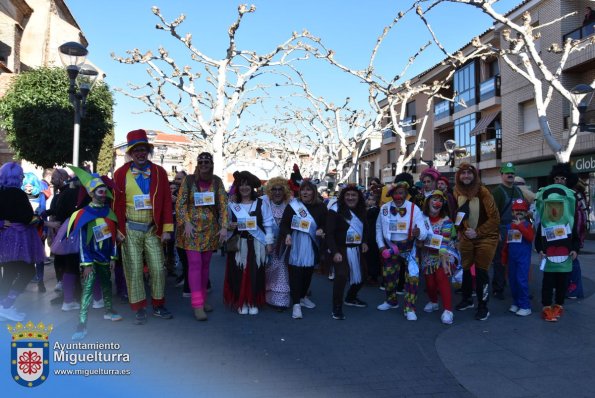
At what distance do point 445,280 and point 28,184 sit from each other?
21.9 feet

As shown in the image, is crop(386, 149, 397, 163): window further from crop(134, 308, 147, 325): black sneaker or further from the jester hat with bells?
the jester hat with bells

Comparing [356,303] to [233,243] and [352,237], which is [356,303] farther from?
[233,243]

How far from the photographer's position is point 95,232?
5102 mm

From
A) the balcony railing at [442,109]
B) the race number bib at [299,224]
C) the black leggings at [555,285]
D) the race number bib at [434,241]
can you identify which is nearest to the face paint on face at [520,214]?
the black leggings at [555,285]

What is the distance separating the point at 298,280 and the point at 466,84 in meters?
27.5

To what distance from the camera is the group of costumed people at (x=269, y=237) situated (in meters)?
5.37

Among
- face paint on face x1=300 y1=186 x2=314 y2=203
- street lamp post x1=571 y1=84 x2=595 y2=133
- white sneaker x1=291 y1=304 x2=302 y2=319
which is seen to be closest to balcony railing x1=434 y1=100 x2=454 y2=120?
street lamp post x1=571 y1=84 x2=595 y2=133

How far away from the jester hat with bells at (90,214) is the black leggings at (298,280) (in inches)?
88.2

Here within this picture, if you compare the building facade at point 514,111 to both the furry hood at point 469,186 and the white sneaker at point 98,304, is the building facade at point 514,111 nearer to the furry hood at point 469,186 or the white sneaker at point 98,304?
the furry hood at point 469,186

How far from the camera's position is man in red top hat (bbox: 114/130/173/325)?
534 centimetres

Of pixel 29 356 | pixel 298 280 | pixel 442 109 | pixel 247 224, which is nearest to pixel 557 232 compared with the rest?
pixel 298 280

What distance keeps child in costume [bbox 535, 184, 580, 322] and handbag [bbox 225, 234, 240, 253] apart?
3.77 metres

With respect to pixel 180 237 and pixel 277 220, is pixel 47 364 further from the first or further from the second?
pixel 277 220

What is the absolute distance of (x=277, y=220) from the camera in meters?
6.46
